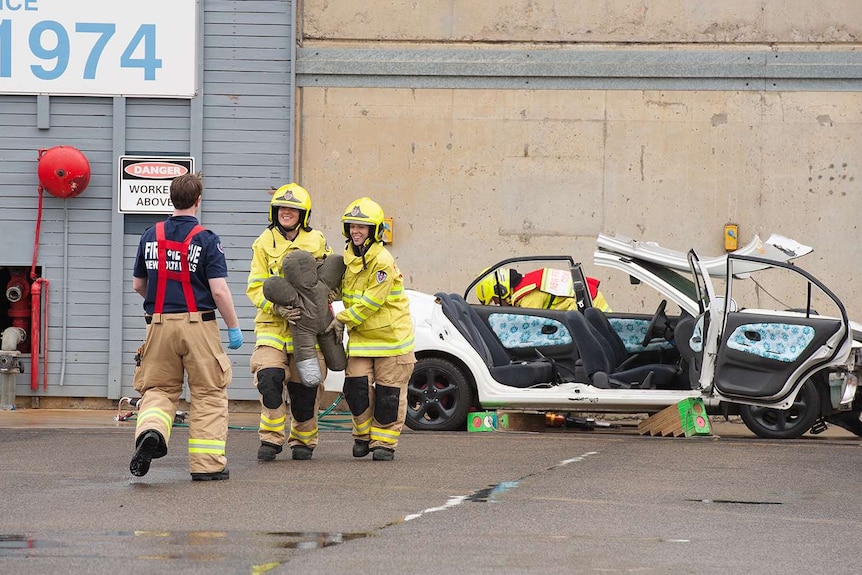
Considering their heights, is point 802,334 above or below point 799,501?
above

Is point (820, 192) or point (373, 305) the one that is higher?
point (820, 192)

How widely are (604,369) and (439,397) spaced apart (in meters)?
1.45

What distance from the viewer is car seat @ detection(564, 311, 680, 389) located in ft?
41.1

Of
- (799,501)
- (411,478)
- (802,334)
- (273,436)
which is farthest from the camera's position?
(802,334)


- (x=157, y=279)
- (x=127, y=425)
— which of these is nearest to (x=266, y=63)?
(x=127, y=425)


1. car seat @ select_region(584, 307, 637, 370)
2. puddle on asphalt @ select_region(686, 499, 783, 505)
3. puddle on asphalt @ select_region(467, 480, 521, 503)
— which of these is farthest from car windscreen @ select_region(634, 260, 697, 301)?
puddle on asphalt @ select_region(686, 499, 783, 505)

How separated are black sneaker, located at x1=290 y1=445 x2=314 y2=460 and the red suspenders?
66.2 inches

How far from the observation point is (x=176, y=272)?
8.57 meters

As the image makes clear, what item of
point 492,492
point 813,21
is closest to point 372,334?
point 492,492

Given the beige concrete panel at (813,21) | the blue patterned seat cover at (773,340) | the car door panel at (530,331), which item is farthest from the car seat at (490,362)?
the beige concrete panel at (813,21)

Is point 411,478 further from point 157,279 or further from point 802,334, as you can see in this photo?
point 802,334

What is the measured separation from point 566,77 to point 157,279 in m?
7.97

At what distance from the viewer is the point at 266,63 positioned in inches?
617

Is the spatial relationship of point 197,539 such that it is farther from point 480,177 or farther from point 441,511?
point 480,177
